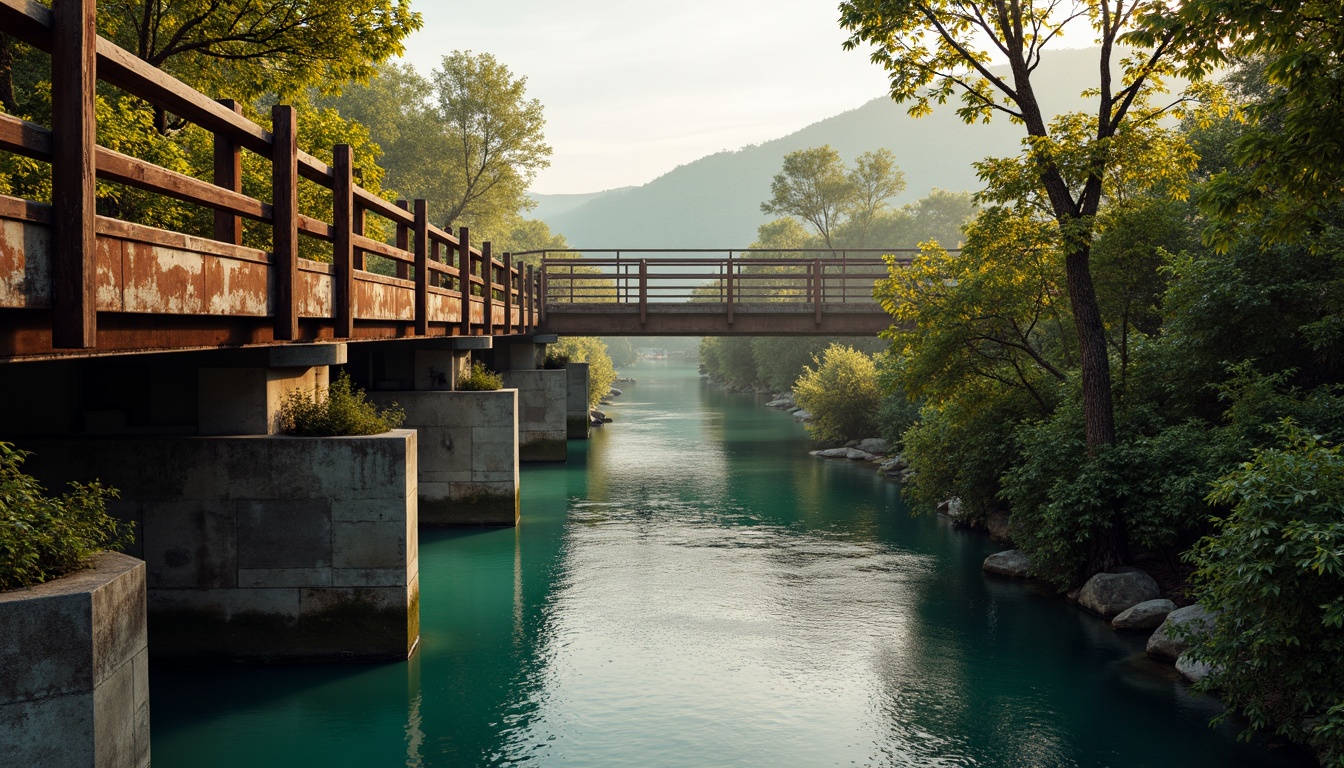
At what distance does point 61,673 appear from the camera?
6.74 meters

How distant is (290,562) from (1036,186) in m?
12.9

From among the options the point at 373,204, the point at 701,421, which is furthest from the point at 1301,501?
the point at 701,421

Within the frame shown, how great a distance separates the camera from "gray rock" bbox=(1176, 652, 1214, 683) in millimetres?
12516

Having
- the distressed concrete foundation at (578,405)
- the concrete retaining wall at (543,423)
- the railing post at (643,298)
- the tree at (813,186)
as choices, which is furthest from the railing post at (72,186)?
the tree at (813,186)

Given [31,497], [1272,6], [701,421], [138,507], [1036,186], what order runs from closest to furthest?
[31,497] → [1272,6] → [138,507] → [1036,186] → [701,421]

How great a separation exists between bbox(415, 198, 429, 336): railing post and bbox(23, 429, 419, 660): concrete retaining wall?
89.9 inches

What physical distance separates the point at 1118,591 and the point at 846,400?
24.1 meters

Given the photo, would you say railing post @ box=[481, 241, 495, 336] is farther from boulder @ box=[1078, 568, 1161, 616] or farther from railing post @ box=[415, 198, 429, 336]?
boulder @ box=[1078, 568, 1161, 616]

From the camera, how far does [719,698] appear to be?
12.3 m

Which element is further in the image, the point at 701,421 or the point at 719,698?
the point at 701,421

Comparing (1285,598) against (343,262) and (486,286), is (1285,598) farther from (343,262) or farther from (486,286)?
(486,286)

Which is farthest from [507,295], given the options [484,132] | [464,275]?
[484,132]

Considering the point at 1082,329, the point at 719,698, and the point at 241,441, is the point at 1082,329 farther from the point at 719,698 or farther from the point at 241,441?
the point at 241,441

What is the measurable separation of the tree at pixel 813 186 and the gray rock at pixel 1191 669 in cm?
7060
